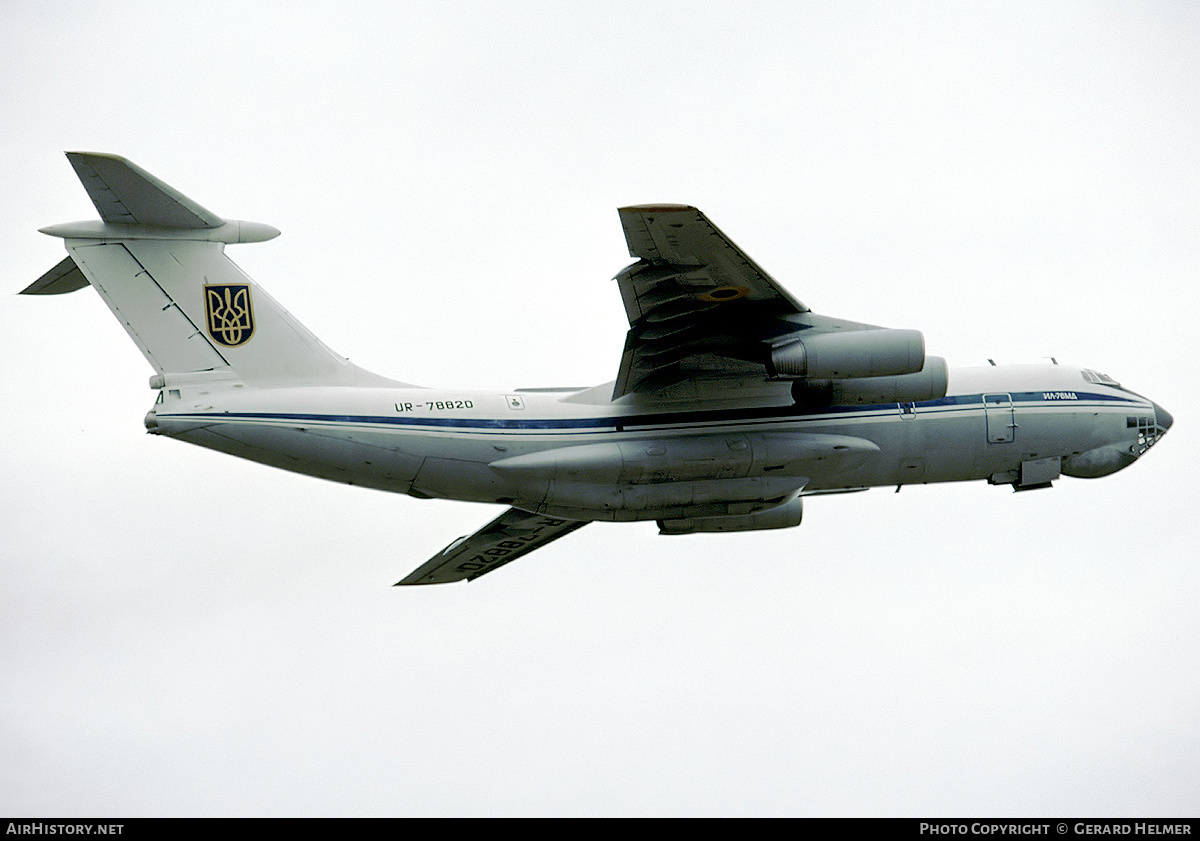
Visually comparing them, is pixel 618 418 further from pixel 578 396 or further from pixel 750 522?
pixel 750 522

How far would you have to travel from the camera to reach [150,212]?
13.7m

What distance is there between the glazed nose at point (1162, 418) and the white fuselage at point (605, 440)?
183cm

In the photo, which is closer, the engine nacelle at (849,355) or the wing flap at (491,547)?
the engine nacelle at (849,355)

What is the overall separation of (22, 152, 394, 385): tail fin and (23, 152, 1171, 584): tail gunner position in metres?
0.02

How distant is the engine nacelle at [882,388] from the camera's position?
48.1 ft

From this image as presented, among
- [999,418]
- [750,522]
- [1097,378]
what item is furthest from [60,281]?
[1097,378]

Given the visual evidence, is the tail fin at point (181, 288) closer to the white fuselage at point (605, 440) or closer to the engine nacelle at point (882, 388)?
the white fuselage at point (605, 440)

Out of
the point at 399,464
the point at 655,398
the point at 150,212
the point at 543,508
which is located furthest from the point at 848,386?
the point at 150,212

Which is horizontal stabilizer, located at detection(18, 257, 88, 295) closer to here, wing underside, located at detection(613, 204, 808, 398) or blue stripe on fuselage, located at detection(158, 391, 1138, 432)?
blue stripe on fuselage, located at detection(158, 391, 1138, 432)

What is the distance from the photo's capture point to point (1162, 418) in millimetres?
17203

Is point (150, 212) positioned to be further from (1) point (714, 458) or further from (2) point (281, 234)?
(1) point (714, 458)

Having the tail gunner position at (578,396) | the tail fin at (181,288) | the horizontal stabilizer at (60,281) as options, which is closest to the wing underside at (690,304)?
the tail gunner position at (578,396)

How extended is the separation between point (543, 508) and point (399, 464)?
174cm

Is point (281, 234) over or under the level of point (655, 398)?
over
